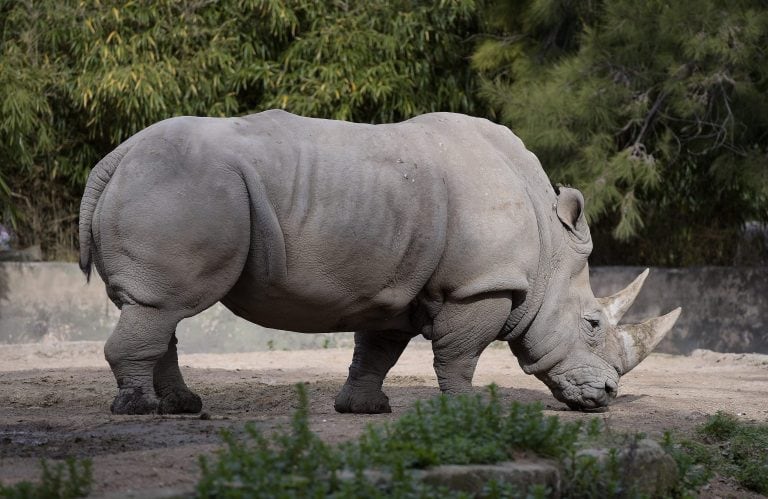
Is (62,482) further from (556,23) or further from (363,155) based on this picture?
(556,23)

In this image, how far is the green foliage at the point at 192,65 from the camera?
1257cm

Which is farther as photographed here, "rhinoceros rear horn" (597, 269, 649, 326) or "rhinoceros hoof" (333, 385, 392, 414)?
"rhinoceros rear horn" (597, 269, 649, 326)

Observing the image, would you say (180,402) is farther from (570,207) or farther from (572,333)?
(570,207)

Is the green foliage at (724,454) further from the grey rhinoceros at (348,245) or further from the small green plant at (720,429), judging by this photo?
the grey rhinoceros at (348,245)

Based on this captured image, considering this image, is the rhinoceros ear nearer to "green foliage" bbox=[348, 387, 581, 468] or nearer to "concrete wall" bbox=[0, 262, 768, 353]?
"green foliage" bbox=[348, 387, 581, 468]

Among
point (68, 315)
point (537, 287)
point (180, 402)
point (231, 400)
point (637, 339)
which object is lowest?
point (68, 315)

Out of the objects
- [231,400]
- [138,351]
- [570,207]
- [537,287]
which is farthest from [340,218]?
[231,400]

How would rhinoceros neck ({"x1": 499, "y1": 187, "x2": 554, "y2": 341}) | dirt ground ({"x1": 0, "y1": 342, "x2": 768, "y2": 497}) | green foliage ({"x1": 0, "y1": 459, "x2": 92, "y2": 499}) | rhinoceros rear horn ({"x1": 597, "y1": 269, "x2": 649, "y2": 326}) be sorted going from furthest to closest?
rhinoceros rear horn ({"x1": 597, "y1": 269, "x2": 649, "y2": 326})
rhinoceros neck ({"x1": 499, "y1": 187, "x2": 554, "y2": 341})
dirt ground ({"x1": 0, "y1": 342, "x2": 768, "y2": 497})
green foliage ({"x1": 0, "y1": 459, "x2": 92, "y2": 499})

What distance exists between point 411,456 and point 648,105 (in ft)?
28.7

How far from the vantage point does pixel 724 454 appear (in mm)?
6152

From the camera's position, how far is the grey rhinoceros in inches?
236

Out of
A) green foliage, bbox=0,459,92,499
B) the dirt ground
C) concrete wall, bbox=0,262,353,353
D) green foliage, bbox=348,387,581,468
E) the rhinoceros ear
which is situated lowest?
concrete wall, bbox=0,262,353,353

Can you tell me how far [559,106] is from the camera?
39.3ft

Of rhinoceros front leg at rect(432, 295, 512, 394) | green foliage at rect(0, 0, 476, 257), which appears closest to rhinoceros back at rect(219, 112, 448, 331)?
rhinoceros front leg at rect(432, 295, 512, 394)
